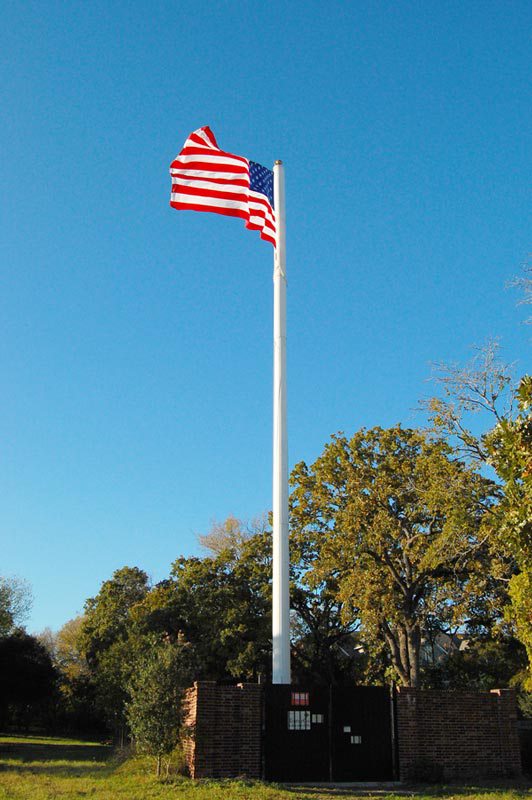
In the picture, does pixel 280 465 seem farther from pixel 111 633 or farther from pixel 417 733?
pixel 111 633

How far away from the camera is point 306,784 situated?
1586 centimetres

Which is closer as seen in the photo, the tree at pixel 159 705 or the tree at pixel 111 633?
the tree at pixel 159 705

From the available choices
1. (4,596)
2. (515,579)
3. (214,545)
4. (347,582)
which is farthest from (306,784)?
(214,545)

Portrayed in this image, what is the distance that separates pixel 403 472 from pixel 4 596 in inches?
822

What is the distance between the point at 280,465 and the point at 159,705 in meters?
6.34

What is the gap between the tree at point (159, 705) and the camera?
1684 centimetres

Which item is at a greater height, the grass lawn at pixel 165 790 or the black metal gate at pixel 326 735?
the black metal gate at pixel 326 735

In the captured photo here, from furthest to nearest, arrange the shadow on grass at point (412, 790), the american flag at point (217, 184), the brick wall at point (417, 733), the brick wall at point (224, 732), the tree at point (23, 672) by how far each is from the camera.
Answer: the tree at point (23, 672) → the american flag at point (217, 184) → the brick wall at point (417, 733) → the brick wall at point (224, 732) → the shadow on grass at point (412, 790)

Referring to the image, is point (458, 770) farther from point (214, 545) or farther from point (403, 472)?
point (214, 545)

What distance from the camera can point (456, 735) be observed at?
17609 mm

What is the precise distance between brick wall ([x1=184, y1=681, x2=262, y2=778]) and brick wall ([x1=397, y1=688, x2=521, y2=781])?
137 inches

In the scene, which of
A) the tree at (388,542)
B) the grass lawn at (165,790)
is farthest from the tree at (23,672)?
the grass lawn at (165,790)

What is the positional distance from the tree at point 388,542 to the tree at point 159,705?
1124 cm

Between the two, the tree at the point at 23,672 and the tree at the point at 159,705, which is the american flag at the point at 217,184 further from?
the tree at the point at 23,672
